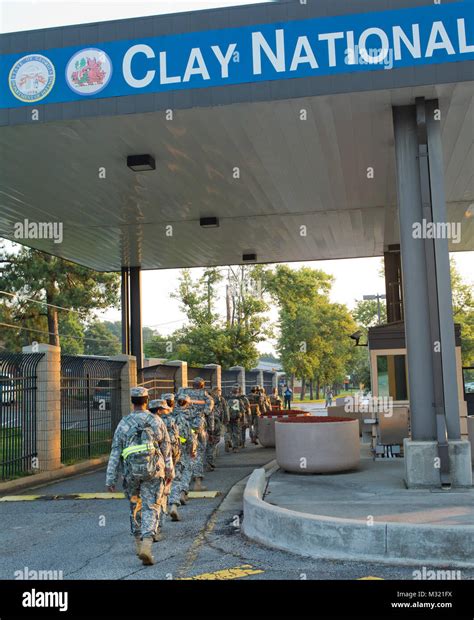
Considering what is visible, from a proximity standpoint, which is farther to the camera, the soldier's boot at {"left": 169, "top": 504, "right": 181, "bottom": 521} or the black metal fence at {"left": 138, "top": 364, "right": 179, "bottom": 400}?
the black metal fence at {"left": 138, "top": 364, "right": 179, "bottom": 400}

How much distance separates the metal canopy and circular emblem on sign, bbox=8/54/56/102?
234 millimetres

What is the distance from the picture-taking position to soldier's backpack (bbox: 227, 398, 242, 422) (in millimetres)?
16281

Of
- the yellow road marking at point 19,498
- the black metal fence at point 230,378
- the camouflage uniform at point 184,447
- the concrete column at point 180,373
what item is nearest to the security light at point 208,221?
the concrete column at point 180,373

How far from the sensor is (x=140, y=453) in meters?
6.65

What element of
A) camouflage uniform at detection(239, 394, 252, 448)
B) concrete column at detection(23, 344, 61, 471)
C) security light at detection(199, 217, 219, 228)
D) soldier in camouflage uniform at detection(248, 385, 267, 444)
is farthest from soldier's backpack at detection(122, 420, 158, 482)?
soldier in camouflage uniform at detection(248, 385, 267, 444)

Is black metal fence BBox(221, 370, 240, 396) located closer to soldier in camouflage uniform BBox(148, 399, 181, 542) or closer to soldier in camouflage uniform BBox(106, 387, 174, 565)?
soldier in camouflage uniform BBox(148, 399, 181, 542)

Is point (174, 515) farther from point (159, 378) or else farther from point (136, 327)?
point (159, 378)

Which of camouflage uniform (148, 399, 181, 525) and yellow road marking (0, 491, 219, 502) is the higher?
camouflage uniform (148, 399, 181, 525)

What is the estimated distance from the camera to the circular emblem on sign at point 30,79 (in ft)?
31.6

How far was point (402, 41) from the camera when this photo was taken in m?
8.86

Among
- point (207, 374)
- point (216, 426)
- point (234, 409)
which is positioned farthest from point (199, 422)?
point (207, 374)

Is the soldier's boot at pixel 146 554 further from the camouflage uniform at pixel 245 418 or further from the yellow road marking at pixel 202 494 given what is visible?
the camouflage uniform at pixel 245 418

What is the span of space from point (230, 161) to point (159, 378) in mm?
9863
